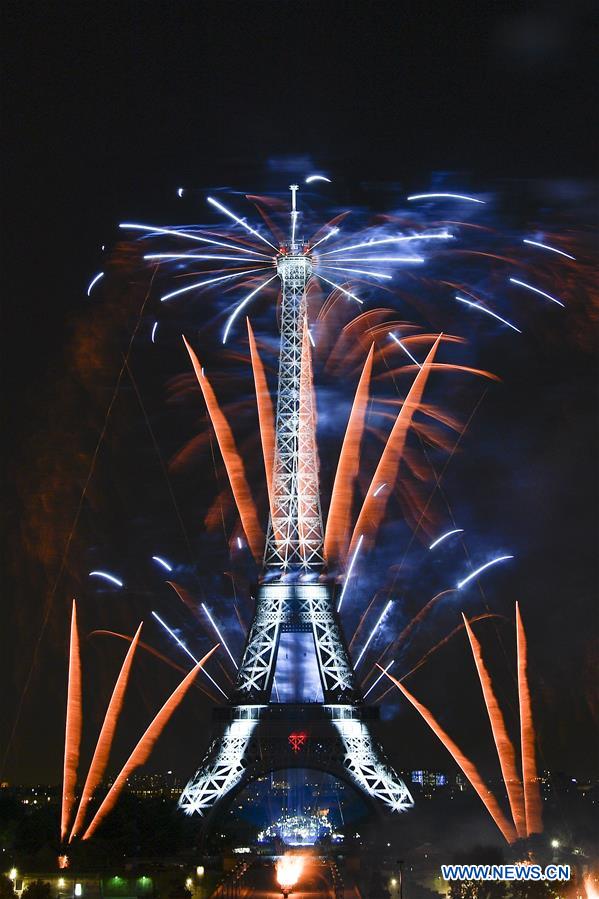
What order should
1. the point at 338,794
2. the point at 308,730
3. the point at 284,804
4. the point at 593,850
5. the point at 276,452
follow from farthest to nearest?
the point at 284,804 < the point at 338,794 < the point at 308,730 < the point at 276,452 < the point at 593,850

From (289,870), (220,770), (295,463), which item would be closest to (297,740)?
(220,770)

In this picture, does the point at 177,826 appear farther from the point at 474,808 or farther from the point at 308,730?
the point at 474,808

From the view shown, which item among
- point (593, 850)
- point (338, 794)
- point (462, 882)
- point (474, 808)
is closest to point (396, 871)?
point (462, 882)

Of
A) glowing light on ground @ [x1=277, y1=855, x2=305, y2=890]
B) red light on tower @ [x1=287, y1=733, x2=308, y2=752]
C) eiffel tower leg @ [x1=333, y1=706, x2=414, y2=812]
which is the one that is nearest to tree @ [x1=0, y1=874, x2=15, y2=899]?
glowing light on ground @ [x1=277, y1=855, x2=305, y2=890]

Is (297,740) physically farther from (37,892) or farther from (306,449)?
(37,892)

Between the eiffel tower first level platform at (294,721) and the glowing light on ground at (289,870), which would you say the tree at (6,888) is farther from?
the eiffel tower first level platform at (294,721)

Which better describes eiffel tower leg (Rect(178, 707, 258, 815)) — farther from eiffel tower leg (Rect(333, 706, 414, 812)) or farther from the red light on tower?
eiffel tower leg (Rect(333, 706, 414, 812))
